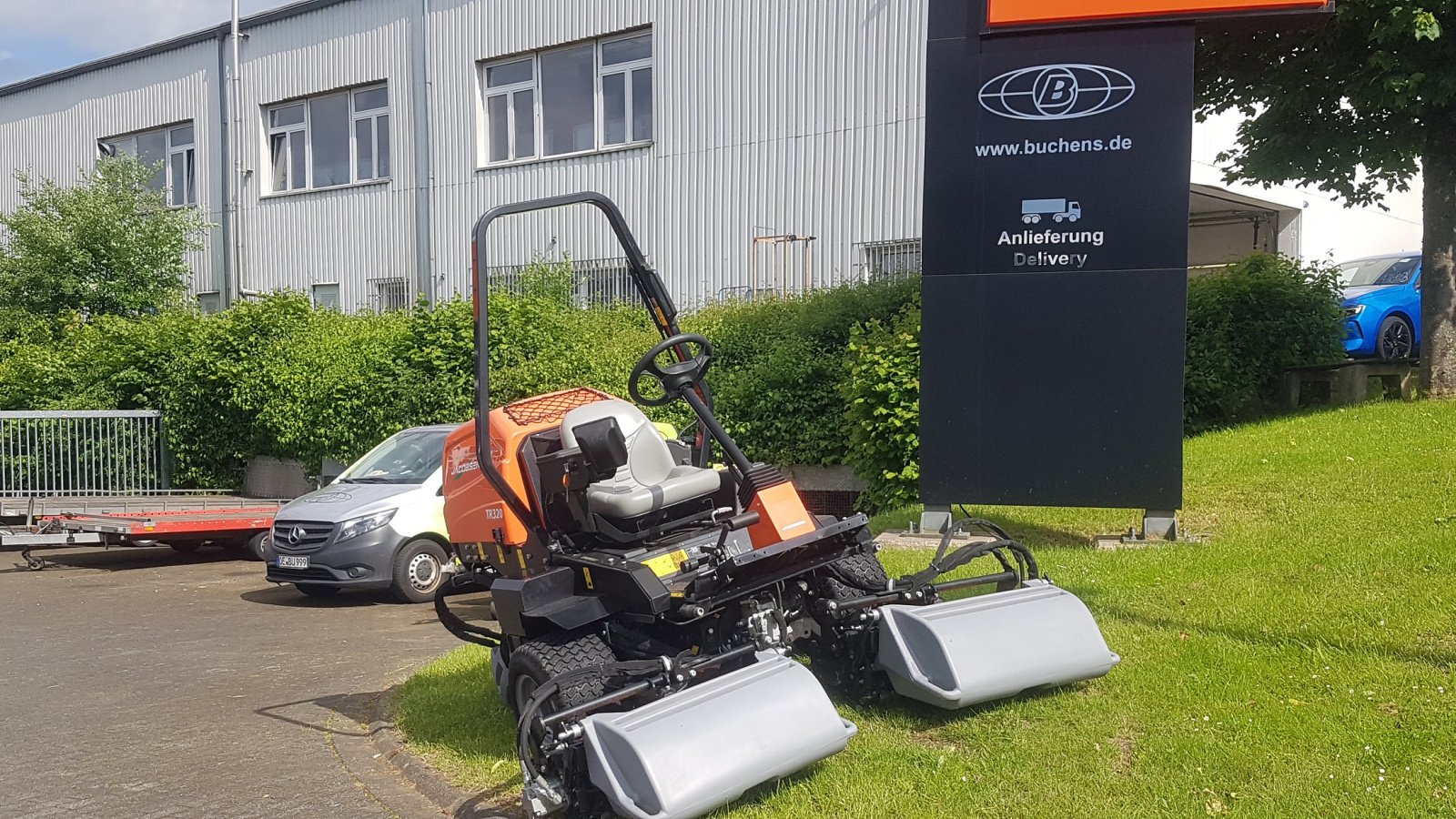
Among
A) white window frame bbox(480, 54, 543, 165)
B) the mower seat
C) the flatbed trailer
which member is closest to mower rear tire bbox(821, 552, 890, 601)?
the mower seat

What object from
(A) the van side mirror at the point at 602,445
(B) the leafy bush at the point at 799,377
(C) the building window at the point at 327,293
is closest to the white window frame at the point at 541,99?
(C) the building window at the point at 327,293

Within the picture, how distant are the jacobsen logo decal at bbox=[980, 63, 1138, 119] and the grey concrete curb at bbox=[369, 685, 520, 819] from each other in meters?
5.98

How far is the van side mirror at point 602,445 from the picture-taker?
5535 mm

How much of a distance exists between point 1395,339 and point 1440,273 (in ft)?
12.3

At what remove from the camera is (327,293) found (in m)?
25.4

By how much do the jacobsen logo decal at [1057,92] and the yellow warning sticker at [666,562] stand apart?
16.8 ft

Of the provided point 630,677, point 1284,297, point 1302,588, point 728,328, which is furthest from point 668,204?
point 630,677

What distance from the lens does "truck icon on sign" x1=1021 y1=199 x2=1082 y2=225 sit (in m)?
9.11

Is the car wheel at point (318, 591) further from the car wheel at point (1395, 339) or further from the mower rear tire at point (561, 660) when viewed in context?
the car wheel at point (1395, 339)

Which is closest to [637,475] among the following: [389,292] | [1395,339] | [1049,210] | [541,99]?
[1049,210]

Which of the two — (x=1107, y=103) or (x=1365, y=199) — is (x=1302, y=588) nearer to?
(x=1107, y=103)

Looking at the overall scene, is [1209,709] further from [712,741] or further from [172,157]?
[172,157]

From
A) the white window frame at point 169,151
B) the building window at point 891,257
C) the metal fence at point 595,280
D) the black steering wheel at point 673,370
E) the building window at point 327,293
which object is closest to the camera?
Answer: the black steering wheel at point 673,370

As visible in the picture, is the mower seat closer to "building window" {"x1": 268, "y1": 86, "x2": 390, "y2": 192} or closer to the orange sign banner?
the orange sign banner
